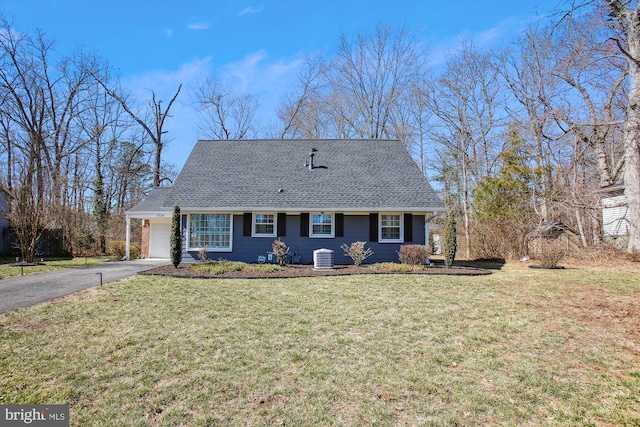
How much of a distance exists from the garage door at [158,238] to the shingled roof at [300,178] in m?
1.21

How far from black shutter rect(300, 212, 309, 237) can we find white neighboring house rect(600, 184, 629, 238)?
40.2 ft

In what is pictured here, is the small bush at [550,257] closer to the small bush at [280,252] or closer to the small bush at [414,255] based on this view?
the small bush at [414,255]

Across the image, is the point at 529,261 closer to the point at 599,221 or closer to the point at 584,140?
the point at 599,221

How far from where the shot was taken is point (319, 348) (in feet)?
17.7

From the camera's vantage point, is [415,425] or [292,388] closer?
[415,425]

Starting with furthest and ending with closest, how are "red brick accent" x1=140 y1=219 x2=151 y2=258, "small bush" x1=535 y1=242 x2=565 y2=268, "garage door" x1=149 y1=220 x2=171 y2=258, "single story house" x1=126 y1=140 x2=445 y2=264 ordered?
"red brick accent" x1=140 y1=219 x2=151 y2=258 → "garage door" x1=149 y1=220 x2=171 y2=258 → "single story house" x1=126 y1=140 x2=445 y2=264 → "small bush" x1=535 y1=242 x2=565 y2=268

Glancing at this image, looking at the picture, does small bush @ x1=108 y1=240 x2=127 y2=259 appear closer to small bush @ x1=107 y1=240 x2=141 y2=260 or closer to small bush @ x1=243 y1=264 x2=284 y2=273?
small bush @ x1=107 y1=240 x2=141 y2=260

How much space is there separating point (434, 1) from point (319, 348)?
999cm

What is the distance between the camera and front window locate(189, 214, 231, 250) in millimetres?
15109

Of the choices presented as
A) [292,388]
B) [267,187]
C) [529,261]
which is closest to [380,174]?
[267,187]

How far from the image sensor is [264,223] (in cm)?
1509

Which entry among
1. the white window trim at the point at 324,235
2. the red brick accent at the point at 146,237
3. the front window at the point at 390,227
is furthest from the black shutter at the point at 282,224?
the red brick accent at the point at 146,237

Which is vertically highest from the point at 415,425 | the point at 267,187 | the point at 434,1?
the point at 434,1

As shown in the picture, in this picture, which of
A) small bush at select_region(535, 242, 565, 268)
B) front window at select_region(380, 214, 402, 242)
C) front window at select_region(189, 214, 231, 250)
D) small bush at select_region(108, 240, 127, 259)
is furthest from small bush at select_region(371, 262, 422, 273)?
small bush at select_region(108, 240, 127, 259)
